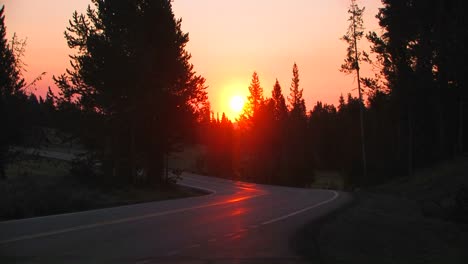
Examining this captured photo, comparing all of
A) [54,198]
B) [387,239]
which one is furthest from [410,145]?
[387,239]

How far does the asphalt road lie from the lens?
390 inches

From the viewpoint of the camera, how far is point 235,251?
10.9 m

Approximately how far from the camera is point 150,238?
12500 millimetres

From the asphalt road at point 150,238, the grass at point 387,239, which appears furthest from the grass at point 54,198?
the grass at point 387,239

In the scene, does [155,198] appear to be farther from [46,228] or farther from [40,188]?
[46,228]

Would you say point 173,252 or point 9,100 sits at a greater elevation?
point 9,100

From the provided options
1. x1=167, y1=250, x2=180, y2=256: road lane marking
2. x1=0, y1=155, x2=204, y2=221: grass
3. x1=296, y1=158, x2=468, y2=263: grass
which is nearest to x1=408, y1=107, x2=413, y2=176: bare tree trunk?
x1=0, y1=155, x2=204, y2=221: grass

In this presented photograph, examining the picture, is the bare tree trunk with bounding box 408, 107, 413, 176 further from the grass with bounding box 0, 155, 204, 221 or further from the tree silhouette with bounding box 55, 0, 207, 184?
the grass with bounding box 0, 155, 204, 221

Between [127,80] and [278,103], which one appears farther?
[278,103]

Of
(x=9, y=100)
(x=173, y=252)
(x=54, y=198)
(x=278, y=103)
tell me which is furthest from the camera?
(x=278, y=103)

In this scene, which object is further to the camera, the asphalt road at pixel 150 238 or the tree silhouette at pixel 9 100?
the tree silhouette at pixel 9 100

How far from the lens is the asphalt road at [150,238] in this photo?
991cm

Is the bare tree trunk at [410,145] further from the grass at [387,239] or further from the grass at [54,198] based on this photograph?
the grass at [387,239]

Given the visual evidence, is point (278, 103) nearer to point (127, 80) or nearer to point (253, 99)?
point (253, 99)
